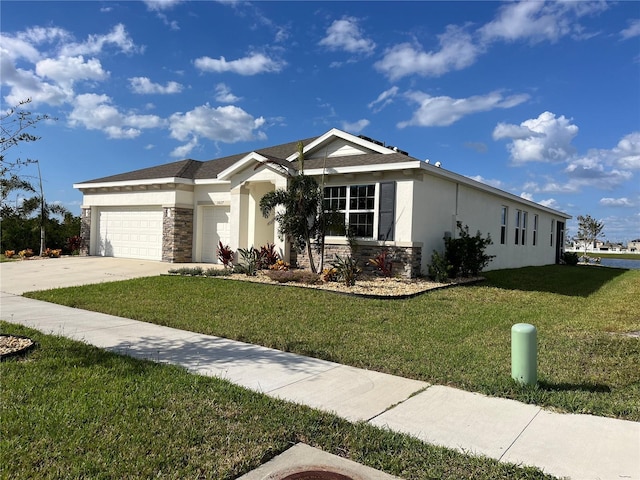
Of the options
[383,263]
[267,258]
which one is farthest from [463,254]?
[267,258]

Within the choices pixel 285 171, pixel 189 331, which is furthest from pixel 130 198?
pixel 189 331

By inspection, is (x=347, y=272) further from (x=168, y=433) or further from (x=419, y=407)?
(x=168, y=433)

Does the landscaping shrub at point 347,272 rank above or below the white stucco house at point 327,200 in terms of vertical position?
below

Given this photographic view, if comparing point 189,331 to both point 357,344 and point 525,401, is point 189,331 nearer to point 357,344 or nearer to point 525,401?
point 357,344

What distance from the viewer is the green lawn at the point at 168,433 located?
10.3 feet

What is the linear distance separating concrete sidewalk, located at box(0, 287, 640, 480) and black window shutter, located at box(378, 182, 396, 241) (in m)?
7.80

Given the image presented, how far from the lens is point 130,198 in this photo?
787 inches

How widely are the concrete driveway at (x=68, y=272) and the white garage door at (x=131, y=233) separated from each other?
71 cm

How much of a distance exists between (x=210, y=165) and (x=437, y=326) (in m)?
15.8

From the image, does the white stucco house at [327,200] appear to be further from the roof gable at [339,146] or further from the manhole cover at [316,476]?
the manhole cover at [316,476]

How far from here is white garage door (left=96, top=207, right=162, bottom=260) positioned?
63.0 feet

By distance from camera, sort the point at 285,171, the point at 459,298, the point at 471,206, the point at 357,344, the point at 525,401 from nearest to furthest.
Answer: the point at 525,401 < the point at 357,344 < the point at 459,298 < the point at 285,171 < the point at 471,206

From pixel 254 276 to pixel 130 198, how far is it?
31.4 feet

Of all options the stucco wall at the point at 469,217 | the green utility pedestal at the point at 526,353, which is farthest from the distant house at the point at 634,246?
the green utility pedestal at the point at 526,353
